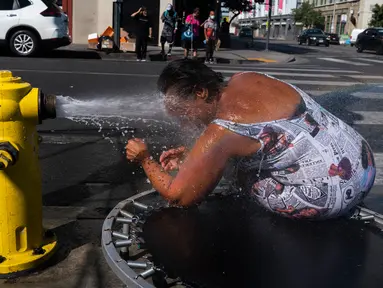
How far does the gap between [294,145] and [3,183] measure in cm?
136

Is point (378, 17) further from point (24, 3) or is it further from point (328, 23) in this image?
point (24, 3)

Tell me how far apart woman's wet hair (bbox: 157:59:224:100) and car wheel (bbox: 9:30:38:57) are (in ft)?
39.9

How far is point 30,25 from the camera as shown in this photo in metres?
13.0

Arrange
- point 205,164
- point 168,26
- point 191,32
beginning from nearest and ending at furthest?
point 205,164
point 191,32
point 168,26

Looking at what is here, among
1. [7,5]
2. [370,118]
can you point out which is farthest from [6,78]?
[7,5]

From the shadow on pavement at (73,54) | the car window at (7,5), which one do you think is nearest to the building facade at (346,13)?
the shadow on pavement at (73,54)

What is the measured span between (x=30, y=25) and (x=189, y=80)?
12137mm

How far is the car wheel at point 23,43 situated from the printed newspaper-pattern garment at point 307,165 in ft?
40.0

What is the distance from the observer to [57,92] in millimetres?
7438

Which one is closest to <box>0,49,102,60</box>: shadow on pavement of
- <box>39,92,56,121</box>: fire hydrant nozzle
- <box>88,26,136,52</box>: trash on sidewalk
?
<box>88,26,136,52</box>: trash on sidewalk

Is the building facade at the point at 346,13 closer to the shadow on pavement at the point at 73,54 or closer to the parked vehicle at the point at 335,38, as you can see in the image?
the parked vehicle at the point at 335,38

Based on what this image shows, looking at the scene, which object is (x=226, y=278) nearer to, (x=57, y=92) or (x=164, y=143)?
(x=164, y=143)

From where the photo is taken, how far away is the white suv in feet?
42.5

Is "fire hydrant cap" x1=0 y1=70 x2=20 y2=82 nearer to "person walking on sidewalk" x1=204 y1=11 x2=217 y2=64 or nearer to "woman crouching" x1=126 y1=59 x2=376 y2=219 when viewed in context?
"woman crouching" x1=126 y1=59 x2=376 y2=219
